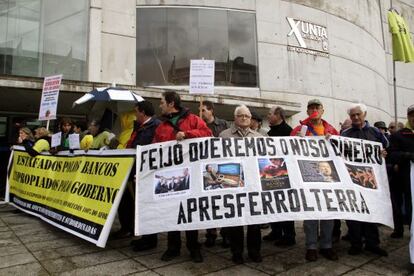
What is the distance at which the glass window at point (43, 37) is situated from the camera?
1134cm

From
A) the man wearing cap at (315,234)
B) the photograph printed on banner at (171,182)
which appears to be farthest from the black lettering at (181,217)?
the man wearing cap at (315,234)

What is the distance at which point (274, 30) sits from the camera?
609 inches

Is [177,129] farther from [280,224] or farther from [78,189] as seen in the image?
[280,224]

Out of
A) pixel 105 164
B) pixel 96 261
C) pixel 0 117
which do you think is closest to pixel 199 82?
pixel 105 164

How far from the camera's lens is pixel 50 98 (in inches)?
311

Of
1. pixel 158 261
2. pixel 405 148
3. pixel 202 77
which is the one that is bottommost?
pixel 158 261

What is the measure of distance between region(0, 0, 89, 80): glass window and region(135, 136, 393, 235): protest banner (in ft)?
29.2

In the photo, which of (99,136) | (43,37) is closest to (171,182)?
(99,136)

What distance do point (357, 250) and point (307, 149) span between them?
1.47 meters

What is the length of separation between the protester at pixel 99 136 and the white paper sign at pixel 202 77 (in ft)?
5.83

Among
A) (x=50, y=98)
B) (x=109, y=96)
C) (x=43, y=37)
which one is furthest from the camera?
(x=43, y=37)

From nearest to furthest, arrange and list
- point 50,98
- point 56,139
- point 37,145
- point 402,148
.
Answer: point 402,148 → point 56,139 → point 37,145 → point 50,98

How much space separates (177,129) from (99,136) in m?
2.18

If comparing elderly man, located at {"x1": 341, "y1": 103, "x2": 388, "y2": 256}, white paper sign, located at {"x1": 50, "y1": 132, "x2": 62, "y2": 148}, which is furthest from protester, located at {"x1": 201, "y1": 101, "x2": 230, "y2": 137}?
white paper sign, located at {"x1": 50, "y1": 132, "x2": 62, "y2": 148}
